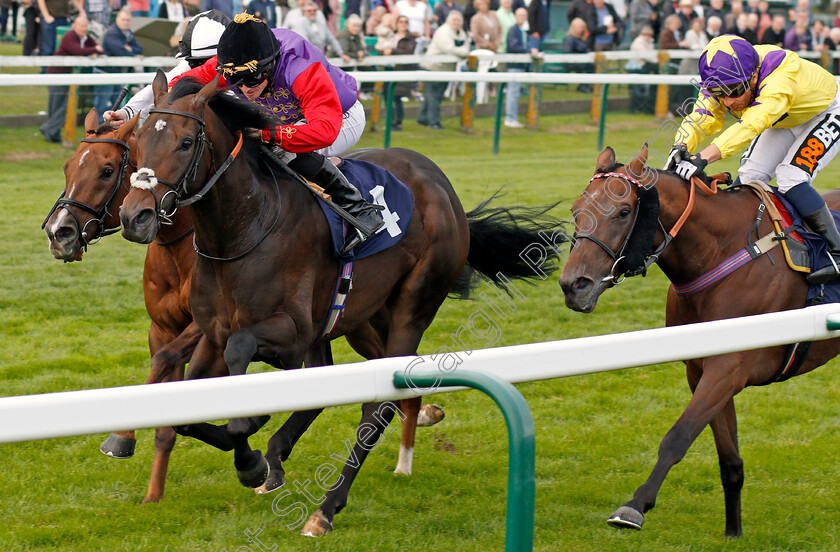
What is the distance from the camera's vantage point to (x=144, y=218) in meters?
3.29

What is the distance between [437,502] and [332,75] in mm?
1922

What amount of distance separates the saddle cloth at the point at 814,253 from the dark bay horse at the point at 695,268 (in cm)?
6

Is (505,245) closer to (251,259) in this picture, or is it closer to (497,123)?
(251,259)

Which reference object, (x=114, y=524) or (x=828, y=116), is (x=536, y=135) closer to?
(x=828, y=116)

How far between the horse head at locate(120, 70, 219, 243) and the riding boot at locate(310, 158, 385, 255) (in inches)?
24.4

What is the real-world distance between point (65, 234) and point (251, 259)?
78 cm

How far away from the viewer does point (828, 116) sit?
4.56m

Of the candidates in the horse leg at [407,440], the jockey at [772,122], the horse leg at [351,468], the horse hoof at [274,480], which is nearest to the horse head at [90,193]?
the horse hoof at [274,480]

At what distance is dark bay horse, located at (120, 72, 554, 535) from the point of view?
136 inches

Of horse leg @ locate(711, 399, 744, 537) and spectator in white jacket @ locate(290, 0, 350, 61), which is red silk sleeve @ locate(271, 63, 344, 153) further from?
spectator in white jacket @ locate(290, 0, 350, 61)

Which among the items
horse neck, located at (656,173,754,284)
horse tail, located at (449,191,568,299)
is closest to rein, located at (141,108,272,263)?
horse neck, located at (656,173,754,284)

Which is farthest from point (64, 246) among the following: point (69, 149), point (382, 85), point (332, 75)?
point (382, 85)

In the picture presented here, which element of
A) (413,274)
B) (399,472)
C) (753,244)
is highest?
(753,244)

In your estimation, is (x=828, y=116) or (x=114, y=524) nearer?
(x=114, y=524)
